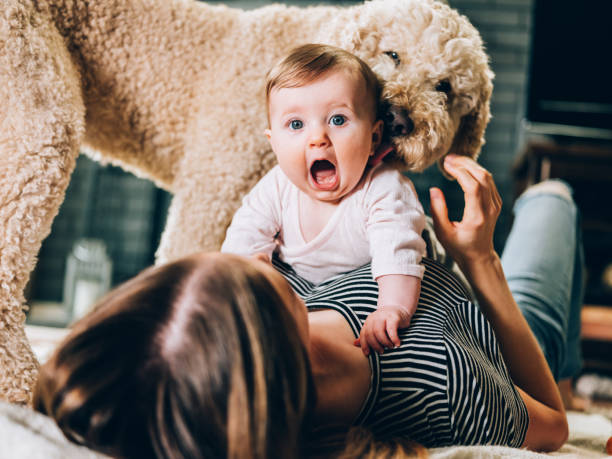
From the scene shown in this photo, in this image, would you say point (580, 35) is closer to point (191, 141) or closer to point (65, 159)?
point (191, 141)

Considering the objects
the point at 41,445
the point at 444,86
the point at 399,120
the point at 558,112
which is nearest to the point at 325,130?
the point at 399,120

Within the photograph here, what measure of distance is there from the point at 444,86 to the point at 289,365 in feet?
1.79

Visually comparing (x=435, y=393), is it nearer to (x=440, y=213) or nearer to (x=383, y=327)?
(x=383, y=327)

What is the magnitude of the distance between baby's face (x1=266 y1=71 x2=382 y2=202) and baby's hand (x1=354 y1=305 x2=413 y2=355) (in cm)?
20

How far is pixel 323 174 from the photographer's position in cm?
79

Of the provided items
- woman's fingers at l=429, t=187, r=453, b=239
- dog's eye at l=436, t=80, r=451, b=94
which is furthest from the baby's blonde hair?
woman's fingers at l=429, t=187, r=453, b=239

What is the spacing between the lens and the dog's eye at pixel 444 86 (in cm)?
84

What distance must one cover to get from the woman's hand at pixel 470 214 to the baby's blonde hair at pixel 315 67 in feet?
0.67

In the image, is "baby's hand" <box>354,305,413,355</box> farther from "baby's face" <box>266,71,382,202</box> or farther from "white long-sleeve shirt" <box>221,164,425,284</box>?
"baby's face" <box>266,71,382,202</box>

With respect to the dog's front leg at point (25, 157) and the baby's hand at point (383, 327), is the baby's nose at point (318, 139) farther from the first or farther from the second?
the dog's front leg at point (25, 157)

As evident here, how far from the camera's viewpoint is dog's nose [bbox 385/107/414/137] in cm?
79

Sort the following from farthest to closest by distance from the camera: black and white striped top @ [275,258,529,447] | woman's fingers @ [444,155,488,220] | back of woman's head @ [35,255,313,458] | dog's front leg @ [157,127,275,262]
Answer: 1. dog's front leg @ [157,127,275,262]
2. woman's fingers @ [444,155,488,220]
3. black and white striped top @ [275,258,529,447]
4. back of woman's head @ [35,255,313,458]

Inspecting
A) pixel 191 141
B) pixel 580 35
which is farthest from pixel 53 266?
pixel 580 35

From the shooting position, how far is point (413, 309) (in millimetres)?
717
